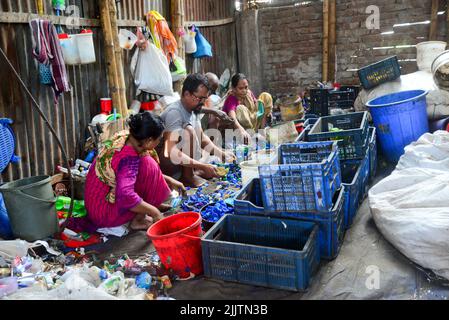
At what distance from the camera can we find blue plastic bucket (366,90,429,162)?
16.0 ft

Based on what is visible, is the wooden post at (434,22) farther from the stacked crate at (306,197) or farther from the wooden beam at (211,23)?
the stacked crate at (306,197)

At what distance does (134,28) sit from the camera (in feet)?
20.6

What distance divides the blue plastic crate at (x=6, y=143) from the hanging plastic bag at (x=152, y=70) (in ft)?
7.29

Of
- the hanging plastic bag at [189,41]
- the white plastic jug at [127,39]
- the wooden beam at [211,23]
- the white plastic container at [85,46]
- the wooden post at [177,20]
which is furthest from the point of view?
the wooden beam at [211,23]

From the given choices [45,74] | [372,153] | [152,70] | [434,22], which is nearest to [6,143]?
[45,74]

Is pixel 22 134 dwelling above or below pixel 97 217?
above

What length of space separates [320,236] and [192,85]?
2.56m

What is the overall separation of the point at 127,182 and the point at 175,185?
93cm

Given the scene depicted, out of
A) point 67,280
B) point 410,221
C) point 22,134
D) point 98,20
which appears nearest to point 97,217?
point 67,280

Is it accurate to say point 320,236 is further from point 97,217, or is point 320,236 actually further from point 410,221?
point 97,217

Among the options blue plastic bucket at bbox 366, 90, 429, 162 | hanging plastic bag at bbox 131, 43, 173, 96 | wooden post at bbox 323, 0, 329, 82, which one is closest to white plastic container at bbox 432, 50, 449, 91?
blue plastic bucket at bbox 366, 90, 429, 162

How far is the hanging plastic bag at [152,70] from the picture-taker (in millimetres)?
5965

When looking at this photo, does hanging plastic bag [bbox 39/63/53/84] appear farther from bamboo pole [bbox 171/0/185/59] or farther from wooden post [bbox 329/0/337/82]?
wooden post [bbox 329/0/337/82]

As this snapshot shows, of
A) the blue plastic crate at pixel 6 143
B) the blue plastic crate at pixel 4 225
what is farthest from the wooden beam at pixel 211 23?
the blue plastic crate at pixel 4 225
